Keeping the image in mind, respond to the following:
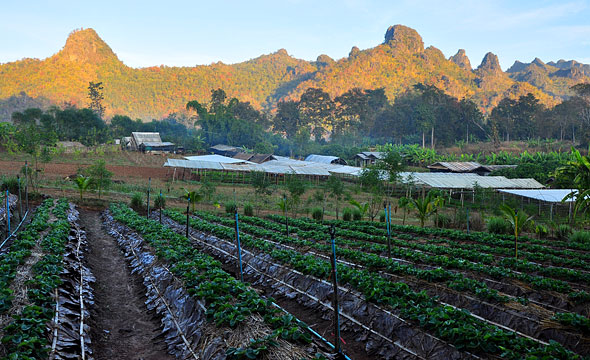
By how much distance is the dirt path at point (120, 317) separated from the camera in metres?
7.32

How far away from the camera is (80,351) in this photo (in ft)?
21.2

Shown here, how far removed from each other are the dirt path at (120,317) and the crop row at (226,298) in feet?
3.53

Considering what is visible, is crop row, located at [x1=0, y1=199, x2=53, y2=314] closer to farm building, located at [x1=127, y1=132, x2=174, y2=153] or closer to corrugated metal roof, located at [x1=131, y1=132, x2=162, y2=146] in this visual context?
farm building, located at [x1=127, y1=132, x2=174, y2=153]

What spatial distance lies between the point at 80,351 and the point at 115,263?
7.55 m

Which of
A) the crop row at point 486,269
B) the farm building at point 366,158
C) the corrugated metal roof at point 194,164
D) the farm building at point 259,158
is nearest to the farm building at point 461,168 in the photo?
the farm building at point 366,158

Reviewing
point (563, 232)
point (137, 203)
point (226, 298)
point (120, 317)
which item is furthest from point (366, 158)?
point (226, 298)

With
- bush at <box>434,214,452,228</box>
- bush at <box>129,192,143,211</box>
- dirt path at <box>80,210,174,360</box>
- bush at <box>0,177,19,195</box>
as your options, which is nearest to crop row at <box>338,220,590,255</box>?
bush at <box>434,214,452,228</box>

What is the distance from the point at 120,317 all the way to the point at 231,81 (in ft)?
653

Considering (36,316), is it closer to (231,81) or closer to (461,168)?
(461,168)

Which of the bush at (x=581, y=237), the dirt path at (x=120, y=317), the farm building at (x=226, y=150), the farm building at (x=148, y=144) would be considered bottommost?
the bush at (x=581, y=237)

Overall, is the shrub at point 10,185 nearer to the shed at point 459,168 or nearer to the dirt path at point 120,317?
the dirt path at point 120,317

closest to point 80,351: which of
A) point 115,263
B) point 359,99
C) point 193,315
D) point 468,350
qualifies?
point 193,315

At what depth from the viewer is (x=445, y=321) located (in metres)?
6.47

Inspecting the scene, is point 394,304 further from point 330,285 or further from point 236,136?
point 236,136
